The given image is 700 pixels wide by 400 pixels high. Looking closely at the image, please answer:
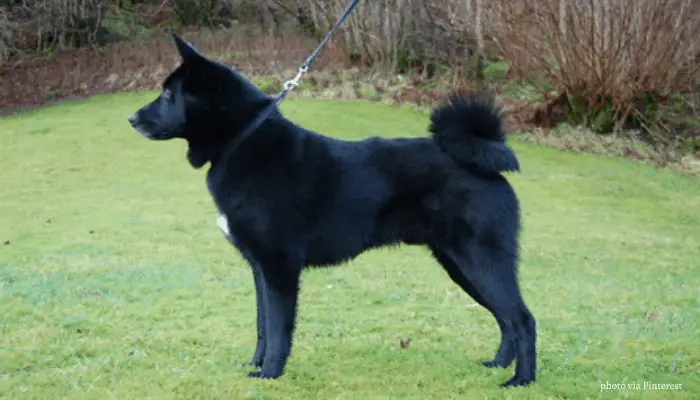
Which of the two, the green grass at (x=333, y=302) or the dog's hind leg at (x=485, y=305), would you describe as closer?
the green grass at (x=333, y=302)

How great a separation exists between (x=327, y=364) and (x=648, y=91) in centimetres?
1345

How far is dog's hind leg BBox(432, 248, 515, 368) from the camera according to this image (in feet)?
13.5

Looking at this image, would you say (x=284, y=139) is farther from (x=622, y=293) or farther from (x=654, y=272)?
(x=654, y=272)

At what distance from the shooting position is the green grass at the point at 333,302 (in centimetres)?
402

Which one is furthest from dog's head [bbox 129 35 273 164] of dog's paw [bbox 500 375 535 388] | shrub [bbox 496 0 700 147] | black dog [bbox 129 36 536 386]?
shrub [bbox 496 0 700 147]

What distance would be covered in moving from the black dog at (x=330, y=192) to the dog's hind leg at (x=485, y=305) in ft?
0.53

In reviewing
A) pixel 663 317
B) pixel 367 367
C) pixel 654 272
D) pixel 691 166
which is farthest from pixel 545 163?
pixel 367 367

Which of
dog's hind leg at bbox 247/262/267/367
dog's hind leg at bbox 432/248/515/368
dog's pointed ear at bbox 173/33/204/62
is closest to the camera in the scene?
dog's pointed ear at bbox 173/33/204/62

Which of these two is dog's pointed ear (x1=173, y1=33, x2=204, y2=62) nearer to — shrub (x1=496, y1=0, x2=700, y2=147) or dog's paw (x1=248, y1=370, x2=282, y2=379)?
dog's paw (x1=248, y1=370, x2=282, y2=379)

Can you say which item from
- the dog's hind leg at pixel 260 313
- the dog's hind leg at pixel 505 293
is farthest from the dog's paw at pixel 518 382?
the dog's hind leg at pixel 260 313

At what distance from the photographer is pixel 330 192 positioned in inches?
154

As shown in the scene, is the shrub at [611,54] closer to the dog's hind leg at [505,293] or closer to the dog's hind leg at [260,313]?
the dog's hind leg at [505,293]

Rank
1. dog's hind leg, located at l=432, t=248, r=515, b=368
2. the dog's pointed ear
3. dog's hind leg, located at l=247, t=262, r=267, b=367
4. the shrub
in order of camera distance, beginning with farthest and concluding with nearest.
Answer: the shrub < dog's hind leg, located at l=432, t=248, r=515, b=368 < dog's hind leg, located at l=247, t=262, r=267, b=367 < the dog's pointed ear

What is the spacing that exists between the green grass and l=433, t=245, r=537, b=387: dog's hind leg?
145 mm
